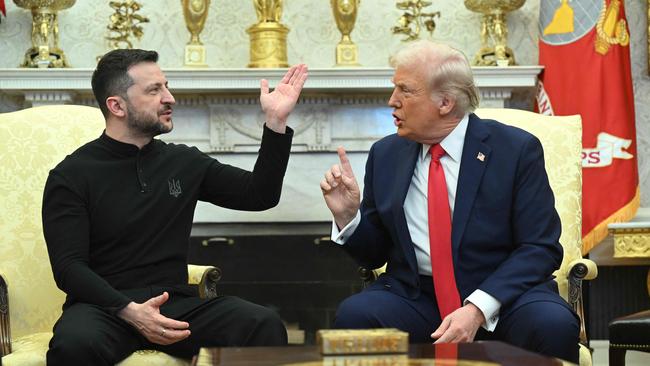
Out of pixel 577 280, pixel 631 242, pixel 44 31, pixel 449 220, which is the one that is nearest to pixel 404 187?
pixel 449 220

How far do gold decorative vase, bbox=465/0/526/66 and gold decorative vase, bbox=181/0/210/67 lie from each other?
1.28 meters

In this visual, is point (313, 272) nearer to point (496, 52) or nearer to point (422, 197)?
point (496, 52)

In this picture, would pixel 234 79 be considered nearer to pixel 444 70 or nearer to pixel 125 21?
pixel 125 21

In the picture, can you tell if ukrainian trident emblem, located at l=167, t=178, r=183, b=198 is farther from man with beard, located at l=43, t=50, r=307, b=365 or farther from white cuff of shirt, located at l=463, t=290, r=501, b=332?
white cuff of shirt, located at l=463, t=290, r=501, b=332

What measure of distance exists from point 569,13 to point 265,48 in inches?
56.6

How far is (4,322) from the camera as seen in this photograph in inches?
123

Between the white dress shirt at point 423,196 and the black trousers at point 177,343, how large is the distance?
34 centimetres

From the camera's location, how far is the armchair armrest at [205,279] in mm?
3377

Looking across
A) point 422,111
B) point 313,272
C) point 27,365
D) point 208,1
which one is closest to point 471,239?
point 422,111

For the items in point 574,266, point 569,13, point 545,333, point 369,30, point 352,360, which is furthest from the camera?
point 369,30

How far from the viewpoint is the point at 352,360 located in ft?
7.24

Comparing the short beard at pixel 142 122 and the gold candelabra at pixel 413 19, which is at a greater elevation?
the gold candelabra at pixel 413 19

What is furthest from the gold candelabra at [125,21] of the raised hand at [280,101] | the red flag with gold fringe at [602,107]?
the red flag with gold fringe at [602,107]

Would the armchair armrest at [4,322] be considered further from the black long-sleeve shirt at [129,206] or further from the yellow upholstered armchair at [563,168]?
the yellow upholstered armchair at [563,168]
